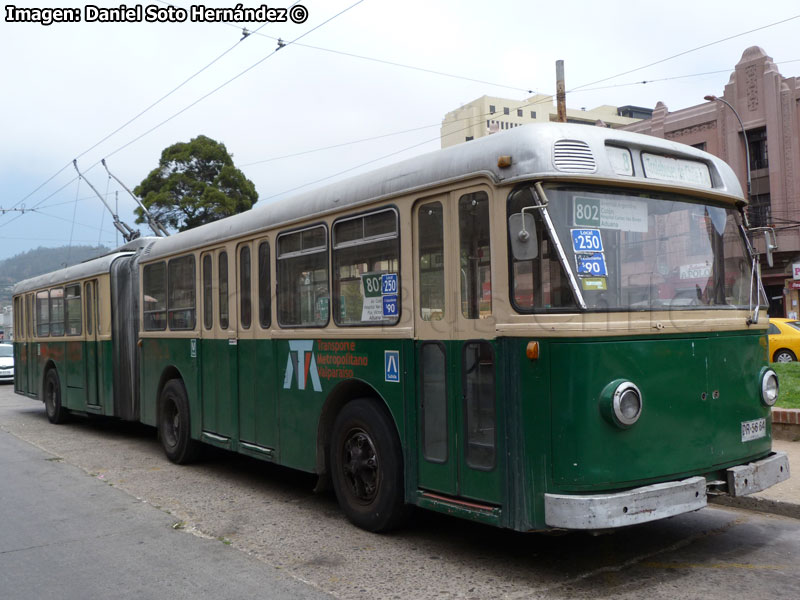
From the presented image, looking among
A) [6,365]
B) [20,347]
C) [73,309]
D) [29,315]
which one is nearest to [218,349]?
[73,309]

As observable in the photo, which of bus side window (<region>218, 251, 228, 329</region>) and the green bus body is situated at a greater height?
bus side window (<region>218, 251, 228, 329</region>)

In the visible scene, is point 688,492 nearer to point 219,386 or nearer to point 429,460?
point 429,460

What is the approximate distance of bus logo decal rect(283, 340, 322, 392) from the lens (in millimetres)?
6867

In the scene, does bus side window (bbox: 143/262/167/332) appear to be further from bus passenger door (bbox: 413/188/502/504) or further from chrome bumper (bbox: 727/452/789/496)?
chrome bumper (bbox: 727/452/789/496)

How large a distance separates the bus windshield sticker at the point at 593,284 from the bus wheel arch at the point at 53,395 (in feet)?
39.4

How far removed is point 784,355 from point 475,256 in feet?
58.4

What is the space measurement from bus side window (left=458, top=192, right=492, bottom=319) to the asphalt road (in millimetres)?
1799

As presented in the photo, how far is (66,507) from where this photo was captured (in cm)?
749

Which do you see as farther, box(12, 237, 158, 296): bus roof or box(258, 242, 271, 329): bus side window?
box(12, 237, 158, 296): bus roof

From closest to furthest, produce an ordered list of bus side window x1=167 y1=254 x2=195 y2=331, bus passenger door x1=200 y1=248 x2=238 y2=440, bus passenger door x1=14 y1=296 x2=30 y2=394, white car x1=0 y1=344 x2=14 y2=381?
bus passenger door x1=200 y1=248 x2=238 y2=440 < bus side window x1=167 y1=254 x2=195 y2=331 < bus passenger door x1=14 y1=296 x2=30 y2=394 < white car x1=0 y1=344 x2=14 y2=381

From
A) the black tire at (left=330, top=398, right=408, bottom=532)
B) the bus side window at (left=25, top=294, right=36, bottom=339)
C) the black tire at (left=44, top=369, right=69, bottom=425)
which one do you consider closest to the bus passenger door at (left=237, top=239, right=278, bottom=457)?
the black tire at (left=330, top=398, right=408, bottom=532)

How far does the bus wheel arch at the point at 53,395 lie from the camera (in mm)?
14445

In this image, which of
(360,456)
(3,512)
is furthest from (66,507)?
(360,456)

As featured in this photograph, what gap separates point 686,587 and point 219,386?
5350 mm
